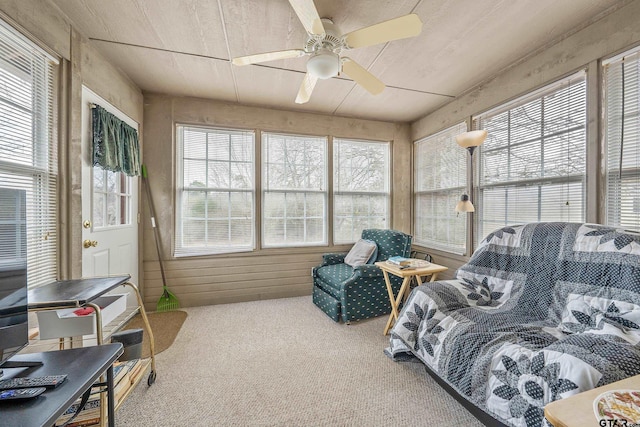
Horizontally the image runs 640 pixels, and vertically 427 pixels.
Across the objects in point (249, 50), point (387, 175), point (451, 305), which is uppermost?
point (249, 50)

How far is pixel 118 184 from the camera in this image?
2.78m

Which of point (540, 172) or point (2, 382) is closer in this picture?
point (2, 382)

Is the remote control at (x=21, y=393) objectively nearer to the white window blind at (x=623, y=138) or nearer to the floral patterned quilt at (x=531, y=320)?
the floral patterned quilt at (x=531, y=320)

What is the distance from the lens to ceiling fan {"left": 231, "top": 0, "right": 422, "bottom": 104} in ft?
4.90

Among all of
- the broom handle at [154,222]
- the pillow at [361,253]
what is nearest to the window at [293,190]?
the pillow at [361,253]

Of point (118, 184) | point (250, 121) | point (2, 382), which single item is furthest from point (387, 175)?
point (2, 382)

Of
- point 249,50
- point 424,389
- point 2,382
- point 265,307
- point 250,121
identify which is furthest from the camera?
point 250,121

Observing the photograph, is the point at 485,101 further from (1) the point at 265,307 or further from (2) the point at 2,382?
(2) the point at 2,382

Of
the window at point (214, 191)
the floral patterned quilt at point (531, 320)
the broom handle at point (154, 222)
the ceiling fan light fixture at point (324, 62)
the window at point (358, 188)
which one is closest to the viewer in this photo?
the floral patterned quilt at point (531, 320)

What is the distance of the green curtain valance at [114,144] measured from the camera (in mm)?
2307

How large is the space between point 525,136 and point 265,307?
11.0 ft

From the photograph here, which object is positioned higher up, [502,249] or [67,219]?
[67,219]

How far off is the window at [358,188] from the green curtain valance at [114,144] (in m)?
2.47

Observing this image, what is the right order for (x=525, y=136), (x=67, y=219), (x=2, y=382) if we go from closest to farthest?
(x=2, y=382) < (x=67, y=219) < (x=525, y=136)
